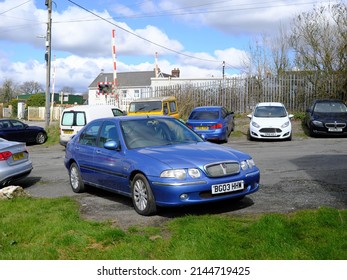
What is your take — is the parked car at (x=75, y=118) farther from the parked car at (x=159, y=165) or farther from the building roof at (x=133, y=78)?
the building roof at (x=133, y=78)

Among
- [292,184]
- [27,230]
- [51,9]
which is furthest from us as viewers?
[51,9]

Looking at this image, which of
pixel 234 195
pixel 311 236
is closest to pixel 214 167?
pixel 234 195

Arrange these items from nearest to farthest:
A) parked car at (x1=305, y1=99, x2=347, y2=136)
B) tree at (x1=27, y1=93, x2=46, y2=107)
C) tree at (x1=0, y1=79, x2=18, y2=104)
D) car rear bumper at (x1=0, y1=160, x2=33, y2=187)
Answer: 1. car rear bumper at (x1=0, y1=160, x2=33, y2=187)
2. parked car at (x1=305, y1=99, x2=347, y2=136)
3. tree at (x1=27, y1=93, x2=46, y2=107)
4. tree at (x1=0, y1=79, x2=18, y2=104)

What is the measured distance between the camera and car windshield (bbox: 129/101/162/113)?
19.6 m

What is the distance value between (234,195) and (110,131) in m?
2.65

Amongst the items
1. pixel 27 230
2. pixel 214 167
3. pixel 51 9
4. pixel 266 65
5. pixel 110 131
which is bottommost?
pixel 27 230

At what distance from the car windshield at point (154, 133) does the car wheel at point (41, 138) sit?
54.2 feet

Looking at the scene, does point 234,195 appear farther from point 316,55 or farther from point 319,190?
point 316,55

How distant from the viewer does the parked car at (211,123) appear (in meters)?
18.2

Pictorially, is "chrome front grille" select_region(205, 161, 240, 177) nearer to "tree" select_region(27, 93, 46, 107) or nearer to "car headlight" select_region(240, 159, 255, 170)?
"car headlight" select_region(240, 159, 255, 170)

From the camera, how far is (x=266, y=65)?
30.3 metres

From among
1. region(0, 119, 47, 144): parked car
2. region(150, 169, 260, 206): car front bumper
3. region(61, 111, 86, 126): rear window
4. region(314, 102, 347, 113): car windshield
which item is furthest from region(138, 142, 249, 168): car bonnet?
region(0, 119, 47, 144): parked car

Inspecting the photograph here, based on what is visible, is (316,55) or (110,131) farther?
(316,55)

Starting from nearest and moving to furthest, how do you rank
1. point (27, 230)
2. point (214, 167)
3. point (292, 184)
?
1. point (27, 230)
2. point (214, 167)
3. point (292, 184)
